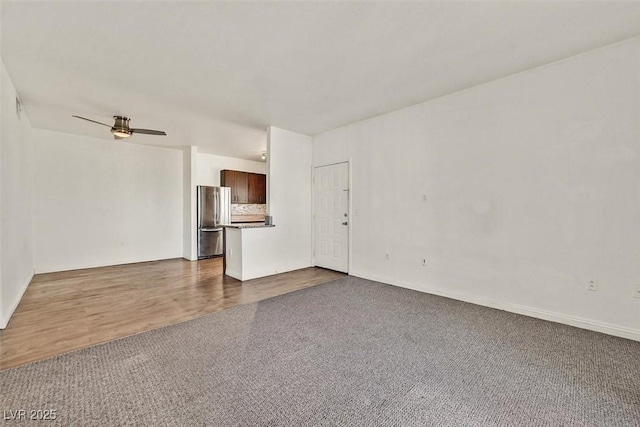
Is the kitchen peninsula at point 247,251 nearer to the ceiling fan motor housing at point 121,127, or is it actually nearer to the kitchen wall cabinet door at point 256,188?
the ceiling fan motor housing at point 121,127

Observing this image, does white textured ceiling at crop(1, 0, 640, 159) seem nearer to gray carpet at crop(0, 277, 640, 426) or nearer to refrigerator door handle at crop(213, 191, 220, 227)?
gray carpet at crop(0, 277, 640, 426)

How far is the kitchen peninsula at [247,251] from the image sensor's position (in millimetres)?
4527

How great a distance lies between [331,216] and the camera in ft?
17.2

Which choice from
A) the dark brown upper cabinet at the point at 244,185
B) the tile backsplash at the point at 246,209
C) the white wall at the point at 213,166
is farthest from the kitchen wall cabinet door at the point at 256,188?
the white wall at the point at 213,166

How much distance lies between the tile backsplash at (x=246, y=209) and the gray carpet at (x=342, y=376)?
17.6 ft

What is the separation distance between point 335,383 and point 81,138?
664cm

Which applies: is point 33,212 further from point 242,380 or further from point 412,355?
point 412,355

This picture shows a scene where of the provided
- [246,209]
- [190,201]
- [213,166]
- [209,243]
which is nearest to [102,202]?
[190,201]

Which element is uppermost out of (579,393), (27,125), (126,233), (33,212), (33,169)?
(27,125)

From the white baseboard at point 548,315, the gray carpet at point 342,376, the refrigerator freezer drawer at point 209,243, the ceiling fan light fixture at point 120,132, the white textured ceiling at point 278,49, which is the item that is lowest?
the gray carpet at point 342,376

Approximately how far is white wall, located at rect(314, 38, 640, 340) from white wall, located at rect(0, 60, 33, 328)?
4.59 metres

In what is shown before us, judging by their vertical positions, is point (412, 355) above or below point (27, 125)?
below

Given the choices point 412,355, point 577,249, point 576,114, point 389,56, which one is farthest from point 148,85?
point 577,249

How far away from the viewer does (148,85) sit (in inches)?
129
